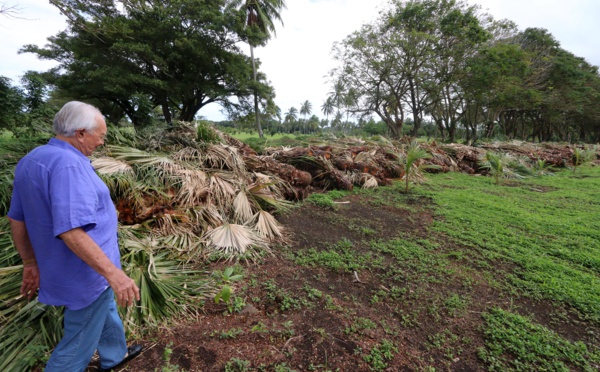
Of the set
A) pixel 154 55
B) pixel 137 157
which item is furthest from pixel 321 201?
pixel 154 55

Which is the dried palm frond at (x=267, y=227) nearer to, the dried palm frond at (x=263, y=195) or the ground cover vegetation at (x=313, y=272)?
the ground cover vegetation at (x=313, y=272)

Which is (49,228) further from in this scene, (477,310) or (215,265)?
(477,310)

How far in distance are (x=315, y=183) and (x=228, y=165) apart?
2.75 m

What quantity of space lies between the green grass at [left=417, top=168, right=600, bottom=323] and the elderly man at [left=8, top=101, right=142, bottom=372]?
12.3 ft

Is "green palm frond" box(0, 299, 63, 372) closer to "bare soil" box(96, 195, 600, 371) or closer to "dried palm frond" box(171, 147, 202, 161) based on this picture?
"bare soil" box(96, 195, 600, 371)

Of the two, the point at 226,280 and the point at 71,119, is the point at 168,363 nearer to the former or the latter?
the point at 226,280

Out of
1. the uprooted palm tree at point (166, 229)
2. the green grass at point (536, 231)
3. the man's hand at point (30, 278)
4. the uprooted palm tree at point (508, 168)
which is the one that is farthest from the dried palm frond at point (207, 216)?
the uprooted palm tree at point (508, 168)

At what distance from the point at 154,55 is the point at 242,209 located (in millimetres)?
14805

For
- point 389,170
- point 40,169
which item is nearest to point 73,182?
point 40,169

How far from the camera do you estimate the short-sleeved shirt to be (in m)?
1.22

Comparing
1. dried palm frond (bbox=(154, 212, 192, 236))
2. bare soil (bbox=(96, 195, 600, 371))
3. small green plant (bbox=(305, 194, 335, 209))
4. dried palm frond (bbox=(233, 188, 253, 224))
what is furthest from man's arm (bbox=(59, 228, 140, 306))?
small green plant (bbox=(305, 194, 335, 209))

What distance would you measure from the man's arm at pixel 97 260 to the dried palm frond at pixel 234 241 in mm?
1954

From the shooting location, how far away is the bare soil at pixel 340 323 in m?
1.89

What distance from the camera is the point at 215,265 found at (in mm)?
3160
